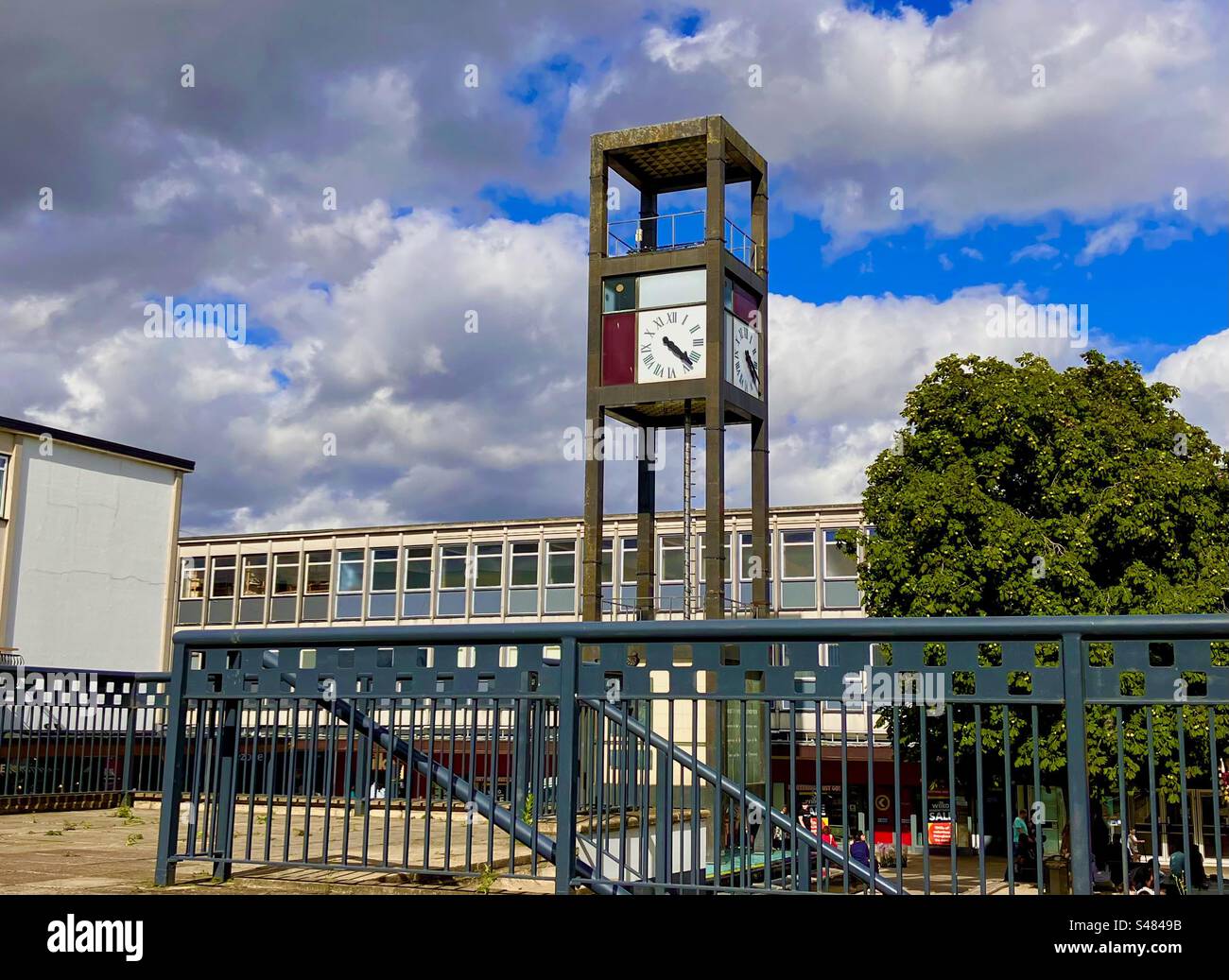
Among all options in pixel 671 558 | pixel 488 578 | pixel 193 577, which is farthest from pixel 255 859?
pixel 193 577

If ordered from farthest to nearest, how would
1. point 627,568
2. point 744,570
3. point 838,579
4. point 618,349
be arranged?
point 627,568
point 744,570
point 838,579
point 618,349

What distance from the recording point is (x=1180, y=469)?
21.6m

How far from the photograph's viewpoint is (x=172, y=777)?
5930mm

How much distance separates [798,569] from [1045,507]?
59.3 ft

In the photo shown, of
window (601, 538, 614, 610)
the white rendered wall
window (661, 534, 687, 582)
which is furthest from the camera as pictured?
window (601, 538, 614, 610)

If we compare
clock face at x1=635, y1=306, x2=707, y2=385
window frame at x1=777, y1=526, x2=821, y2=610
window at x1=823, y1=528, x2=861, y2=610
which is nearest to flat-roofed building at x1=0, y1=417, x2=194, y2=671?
clock face at x1=635, y1=306, x2=707, y2=385

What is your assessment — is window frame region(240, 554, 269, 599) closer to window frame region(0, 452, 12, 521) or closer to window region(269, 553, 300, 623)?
window region(269, 553, 300, 623)

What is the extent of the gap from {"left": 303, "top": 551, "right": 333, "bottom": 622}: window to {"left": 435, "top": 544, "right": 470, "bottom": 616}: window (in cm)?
491

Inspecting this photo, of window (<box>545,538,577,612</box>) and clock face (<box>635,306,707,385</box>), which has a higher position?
clock face (<box>635,306,707,385</box>)

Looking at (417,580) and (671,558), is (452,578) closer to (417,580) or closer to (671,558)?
(417,580)

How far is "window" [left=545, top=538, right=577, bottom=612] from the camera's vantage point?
42.3 meters
